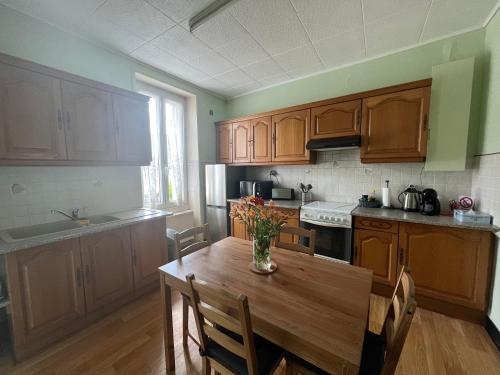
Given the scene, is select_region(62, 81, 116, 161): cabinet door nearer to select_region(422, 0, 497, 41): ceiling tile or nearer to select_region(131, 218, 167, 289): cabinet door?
select_region(131, 218, 167, 289): cabinet door

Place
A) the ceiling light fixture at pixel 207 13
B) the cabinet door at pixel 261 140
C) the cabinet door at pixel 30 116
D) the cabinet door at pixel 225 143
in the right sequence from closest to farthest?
1. the cabinet door at pixel 30 116
2. the ceiling light fixture at pixel 207 13
3. the cabinet door at pixel 261 140
4. the cabinet door at pixel 225 143

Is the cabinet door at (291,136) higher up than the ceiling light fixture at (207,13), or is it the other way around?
the ceiling light fixture at (207,13)

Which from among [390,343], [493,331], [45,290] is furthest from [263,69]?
[493,331]

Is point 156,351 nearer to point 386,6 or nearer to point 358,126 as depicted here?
point 358,126

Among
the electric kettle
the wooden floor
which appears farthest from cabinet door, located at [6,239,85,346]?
the electric kettle

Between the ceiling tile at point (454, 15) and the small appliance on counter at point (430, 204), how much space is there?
1.57 metres

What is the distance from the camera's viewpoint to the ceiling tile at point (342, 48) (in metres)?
2.11

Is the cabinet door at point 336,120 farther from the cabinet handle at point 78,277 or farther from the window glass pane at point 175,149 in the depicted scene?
the cabinet handle at point 78,277

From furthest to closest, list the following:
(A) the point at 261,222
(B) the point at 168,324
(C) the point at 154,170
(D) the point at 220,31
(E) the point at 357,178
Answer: (C) the point at 154,170 → (E) the point at 357,178 → (D) the point at 220,31 → (B) the point at 168,324 → (A) the point at 261,222

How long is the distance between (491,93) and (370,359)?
7.79 ft

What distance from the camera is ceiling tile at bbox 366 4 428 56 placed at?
5.93 ft

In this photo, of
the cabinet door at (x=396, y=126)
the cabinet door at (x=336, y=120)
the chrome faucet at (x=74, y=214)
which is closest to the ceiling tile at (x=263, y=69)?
the cabinet door at (x=336, y=120)

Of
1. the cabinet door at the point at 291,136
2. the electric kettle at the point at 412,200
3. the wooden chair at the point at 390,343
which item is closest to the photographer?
the wooden chair at the point at 390,343

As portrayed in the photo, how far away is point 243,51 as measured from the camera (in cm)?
234
